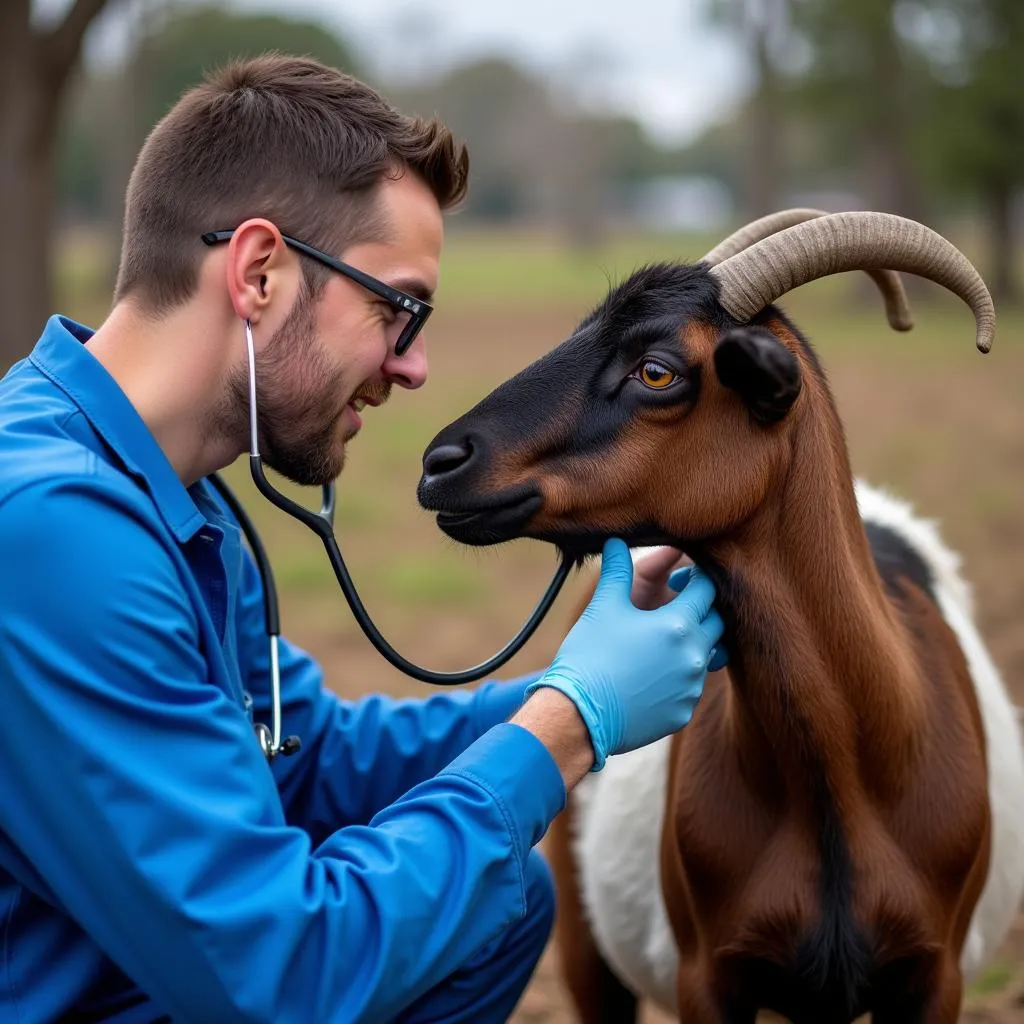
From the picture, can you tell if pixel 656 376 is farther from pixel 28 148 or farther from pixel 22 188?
pixel 22 188

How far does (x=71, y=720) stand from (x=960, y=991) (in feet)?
5.92

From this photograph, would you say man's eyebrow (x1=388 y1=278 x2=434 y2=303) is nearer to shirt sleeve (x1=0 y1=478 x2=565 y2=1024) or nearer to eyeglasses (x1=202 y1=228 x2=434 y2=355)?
eyeglasses (x1=202 y1=228 x2=434 y2=355)

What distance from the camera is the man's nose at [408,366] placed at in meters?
2.61

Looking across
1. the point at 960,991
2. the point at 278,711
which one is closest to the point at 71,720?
the point at 278,711

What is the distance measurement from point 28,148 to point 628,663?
8833mm

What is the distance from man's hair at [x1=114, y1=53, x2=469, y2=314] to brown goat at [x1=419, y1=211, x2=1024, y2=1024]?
0.44 m

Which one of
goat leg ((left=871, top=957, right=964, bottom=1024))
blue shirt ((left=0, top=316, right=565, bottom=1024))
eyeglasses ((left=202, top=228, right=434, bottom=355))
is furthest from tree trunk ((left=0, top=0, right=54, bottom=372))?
goat leg ((left=871, top=957, right=964, bottom=1024))

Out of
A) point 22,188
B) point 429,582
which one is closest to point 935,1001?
point 429,582

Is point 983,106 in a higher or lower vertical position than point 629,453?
higher

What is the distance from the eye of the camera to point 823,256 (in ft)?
8.27

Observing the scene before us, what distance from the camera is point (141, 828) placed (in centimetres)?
192

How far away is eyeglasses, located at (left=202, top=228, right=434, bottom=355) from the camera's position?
7.95ft

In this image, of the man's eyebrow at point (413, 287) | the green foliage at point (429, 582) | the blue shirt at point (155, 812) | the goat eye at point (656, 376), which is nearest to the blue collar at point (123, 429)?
the blue shirt at point (155, 812)

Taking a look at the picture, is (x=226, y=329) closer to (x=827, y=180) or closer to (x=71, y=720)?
(x=71, y=720)
